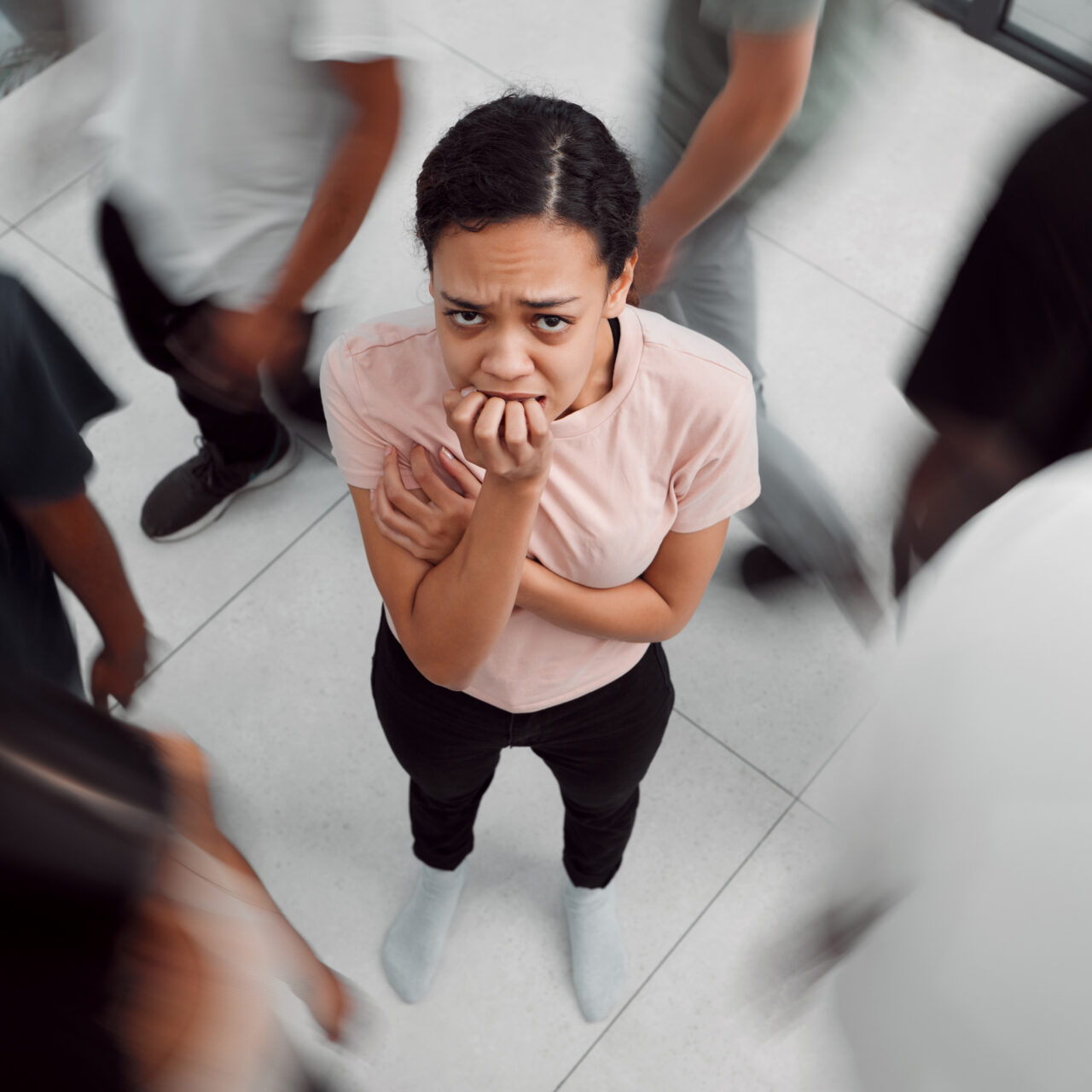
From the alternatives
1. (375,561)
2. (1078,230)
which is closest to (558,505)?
(375,561)

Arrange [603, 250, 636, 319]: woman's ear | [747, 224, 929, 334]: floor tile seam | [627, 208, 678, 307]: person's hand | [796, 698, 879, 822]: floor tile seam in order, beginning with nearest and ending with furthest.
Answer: [603, 250, 636, 319]: woman's ear
[627, 208, 678, 307]: person's hand
[796, 698, 879, 822]: floor tile seam
[747, 224, 929, 334]: floor tile seam

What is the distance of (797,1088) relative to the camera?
1.98 metres

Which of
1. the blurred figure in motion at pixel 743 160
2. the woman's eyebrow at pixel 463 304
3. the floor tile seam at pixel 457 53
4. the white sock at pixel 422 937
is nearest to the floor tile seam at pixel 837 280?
the blurred figure in motion at pixel 743 160

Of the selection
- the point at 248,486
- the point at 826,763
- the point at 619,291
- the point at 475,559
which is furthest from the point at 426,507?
the point at 248,486

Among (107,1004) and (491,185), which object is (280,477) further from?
(107,1004)

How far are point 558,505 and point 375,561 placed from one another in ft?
0.75

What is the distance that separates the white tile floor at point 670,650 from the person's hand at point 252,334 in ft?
1.48

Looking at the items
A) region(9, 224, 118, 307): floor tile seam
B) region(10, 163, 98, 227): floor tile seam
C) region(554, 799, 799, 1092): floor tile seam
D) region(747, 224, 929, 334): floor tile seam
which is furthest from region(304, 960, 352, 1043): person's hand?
Answer: region(10, 163, 98, 227): floor tile seam

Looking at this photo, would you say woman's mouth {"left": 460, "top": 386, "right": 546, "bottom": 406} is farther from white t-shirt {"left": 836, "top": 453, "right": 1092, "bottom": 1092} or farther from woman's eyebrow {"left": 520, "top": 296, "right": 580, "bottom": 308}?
white t-shirt {"left": 836, "top": 453, "right": 1092, "bottom": 1092}

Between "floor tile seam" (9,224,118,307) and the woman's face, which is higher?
the woman's face

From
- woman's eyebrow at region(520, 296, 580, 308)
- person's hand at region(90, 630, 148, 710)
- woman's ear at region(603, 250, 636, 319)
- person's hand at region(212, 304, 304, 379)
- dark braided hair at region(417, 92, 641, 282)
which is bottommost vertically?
person's hand at region(90, 630, 148, 710)

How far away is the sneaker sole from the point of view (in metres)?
2.54

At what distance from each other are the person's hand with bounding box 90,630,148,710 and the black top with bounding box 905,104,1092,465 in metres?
1.23

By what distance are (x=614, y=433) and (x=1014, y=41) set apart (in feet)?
8.44
